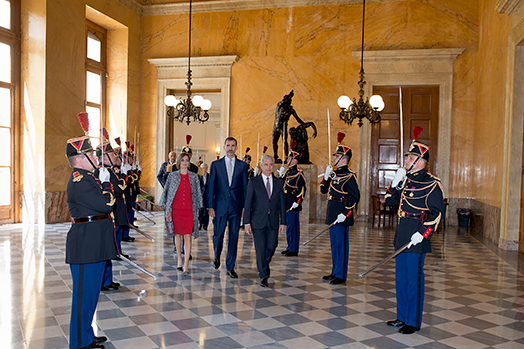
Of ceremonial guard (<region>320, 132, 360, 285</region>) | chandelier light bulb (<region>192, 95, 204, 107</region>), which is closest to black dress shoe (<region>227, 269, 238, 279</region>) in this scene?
ceremonial guard (<region>320, 132, 360, 285</region>)

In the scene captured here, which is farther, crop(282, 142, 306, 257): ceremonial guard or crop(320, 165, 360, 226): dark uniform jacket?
crop(282, 142, 306, 257): ceremonial guard

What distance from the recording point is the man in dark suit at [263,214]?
578 cm

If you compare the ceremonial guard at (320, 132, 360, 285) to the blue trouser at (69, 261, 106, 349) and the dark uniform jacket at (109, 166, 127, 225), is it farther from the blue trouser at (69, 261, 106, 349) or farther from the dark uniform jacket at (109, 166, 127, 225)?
the blue trouser at (69, 261, 106, 349)

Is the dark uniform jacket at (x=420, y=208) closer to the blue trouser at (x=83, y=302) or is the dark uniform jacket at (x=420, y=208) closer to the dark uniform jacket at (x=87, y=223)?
the dark uniform jacket at (x=87, y=223)

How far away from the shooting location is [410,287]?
171 inches

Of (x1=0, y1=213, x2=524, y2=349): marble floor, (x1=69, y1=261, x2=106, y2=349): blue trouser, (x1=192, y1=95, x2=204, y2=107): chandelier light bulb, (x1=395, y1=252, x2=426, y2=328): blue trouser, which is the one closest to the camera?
(x1=69, y1=261, x2=106, y2=349): blue trouser

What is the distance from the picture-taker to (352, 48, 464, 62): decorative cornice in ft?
43.8

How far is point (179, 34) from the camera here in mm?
15773

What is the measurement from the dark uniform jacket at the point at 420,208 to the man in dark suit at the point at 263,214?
1775 mm

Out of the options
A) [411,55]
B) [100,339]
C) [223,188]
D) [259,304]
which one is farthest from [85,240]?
[411,55]

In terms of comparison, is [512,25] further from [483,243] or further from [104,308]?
[104,308]

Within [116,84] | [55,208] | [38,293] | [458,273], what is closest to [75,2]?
[116,84]

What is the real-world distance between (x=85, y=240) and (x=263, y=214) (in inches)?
103

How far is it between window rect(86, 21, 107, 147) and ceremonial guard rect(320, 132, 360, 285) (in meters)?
10.3
